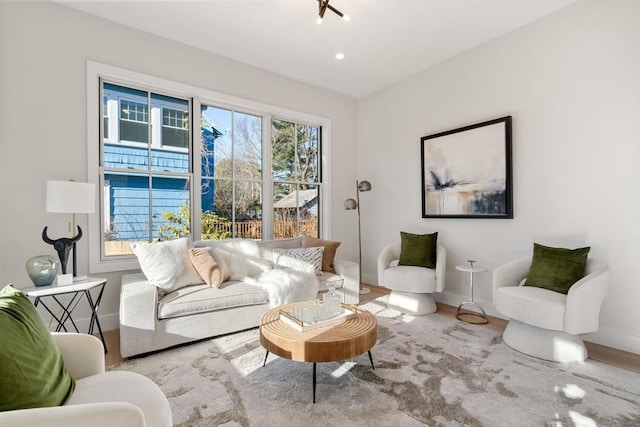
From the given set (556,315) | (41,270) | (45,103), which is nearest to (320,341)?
(556,315)

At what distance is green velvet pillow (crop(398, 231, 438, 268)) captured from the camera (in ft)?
12.1

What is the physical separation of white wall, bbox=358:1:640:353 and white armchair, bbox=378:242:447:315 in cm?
51

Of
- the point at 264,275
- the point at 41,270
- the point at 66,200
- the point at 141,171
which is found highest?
the point at 141,171

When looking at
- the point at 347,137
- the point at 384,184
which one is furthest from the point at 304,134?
the point at 384,184

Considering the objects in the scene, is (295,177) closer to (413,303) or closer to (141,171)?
(141,171)

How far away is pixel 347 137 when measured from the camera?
5.08 m

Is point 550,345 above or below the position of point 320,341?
below

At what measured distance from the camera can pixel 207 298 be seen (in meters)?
2.69

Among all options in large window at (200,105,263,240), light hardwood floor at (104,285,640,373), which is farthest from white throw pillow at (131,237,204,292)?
large window at (200,105,263,240)

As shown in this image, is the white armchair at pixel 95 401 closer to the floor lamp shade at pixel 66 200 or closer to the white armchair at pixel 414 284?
the floor lamp shade at pixel 66 200

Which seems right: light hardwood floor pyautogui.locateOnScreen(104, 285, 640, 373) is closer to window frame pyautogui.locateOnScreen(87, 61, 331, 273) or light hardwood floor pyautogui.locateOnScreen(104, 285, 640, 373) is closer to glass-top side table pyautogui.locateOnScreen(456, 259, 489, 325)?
glass-top side table pyautogui.locateOnScreen(456, 259, 489, 325)

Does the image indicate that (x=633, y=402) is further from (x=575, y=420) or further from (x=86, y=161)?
(x=86, y=161)

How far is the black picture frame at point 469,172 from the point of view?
3322mm

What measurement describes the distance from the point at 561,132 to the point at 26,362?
4.08 meters
